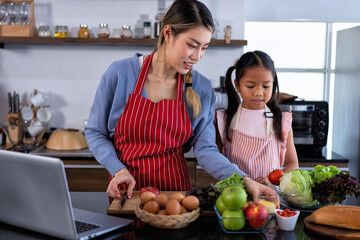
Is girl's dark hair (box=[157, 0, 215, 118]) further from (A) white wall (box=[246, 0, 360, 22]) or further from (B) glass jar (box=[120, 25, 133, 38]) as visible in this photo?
(A) white wall (box=[246, 0, 360, 22])

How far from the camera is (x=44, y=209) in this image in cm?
123

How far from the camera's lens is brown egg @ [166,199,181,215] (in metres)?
1.34

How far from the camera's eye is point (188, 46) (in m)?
1.68

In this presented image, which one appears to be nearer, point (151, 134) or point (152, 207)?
point (152, 207)

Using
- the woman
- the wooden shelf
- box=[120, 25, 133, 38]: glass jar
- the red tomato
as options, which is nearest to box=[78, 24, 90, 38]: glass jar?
the wooden shelf

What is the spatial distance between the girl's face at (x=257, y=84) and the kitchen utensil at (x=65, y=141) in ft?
5.30

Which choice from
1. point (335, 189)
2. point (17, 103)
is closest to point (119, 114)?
point (335, 189)

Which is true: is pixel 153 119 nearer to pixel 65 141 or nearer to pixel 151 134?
pixel 151 134

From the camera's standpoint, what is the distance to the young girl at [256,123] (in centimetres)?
196

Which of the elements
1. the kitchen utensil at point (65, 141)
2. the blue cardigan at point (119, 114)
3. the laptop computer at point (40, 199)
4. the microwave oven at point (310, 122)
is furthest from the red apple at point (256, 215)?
the kitchen utensil at point (65, 141)

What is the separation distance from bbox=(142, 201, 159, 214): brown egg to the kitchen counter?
58mm

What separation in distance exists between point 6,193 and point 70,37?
220 centimetres

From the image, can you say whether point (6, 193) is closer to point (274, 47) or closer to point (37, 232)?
point (37, 232)

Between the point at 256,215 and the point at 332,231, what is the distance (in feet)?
0.84
